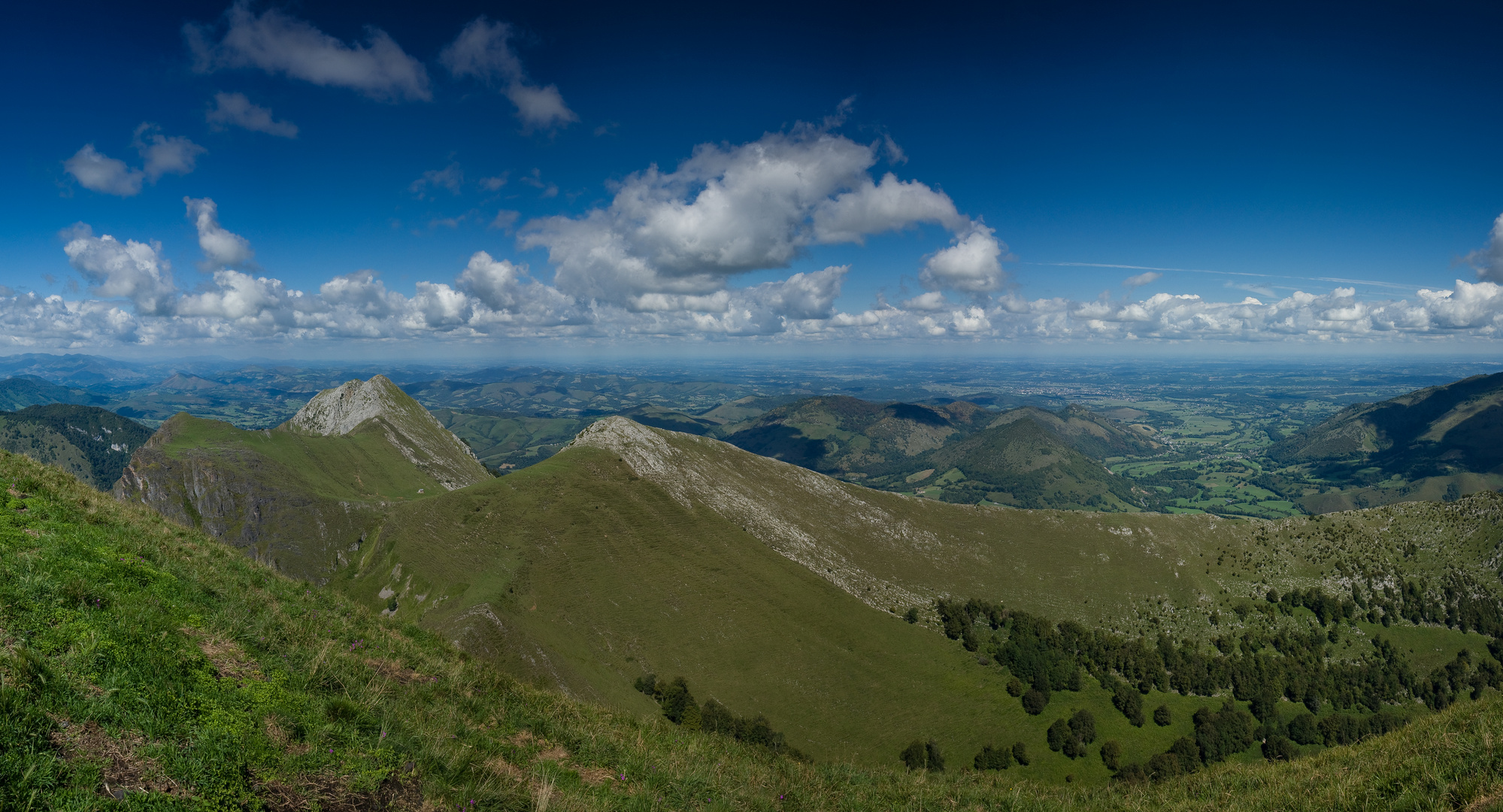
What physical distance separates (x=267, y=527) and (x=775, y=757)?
127 meters

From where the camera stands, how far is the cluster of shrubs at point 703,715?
6825 cm

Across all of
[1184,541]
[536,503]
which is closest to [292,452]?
[536,503]

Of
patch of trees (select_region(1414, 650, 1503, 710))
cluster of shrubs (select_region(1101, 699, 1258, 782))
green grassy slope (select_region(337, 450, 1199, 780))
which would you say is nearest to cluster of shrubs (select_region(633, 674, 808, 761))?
green grassy slope (select_region(337, 450, 1199, 780))

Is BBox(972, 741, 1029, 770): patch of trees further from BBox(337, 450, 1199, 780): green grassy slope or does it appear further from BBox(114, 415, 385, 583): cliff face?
BBox(114, 415, 385, 583): cliff face

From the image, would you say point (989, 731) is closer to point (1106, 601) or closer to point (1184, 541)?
point (1106, 601)

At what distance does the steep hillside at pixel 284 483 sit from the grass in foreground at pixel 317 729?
90.8 metres

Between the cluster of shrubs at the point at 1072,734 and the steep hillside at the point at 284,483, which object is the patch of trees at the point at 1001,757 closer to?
the cluster of shrubs at the point at 1072,734

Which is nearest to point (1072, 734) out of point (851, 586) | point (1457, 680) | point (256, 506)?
point (851, 586)

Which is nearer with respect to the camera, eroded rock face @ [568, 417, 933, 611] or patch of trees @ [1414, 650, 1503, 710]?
patch of trees @ [1414, 650, 1503, 710]

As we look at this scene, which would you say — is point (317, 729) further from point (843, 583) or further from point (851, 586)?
point (851, 586)

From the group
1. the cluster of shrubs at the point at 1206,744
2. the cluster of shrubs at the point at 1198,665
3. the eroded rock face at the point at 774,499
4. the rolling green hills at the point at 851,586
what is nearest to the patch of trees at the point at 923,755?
the rolling green hills at the point at 851,586

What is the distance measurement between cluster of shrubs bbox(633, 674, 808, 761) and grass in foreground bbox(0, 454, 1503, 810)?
5750 cm

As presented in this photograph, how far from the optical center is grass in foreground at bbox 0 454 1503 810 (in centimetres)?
741

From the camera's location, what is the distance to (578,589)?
89438mm
